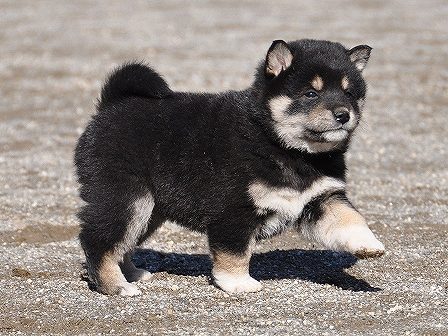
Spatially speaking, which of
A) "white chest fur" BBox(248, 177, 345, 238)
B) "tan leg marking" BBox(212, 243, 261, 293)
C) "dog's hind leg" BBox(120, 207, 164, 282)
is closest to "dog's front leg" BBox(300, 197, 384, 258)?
"white chest fur" BBox(248, 177, 345, 238)

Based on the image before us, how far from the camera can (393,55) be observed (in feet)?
75.1

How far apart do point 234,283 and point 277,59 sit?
1.86m

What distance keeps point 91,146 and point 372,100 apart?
11.2 meters

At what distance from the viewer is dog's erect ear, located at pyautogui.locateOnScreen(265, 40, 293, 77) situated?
7.52 m

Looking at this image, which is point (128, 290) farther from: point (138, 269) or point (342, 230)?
point (342, 230)

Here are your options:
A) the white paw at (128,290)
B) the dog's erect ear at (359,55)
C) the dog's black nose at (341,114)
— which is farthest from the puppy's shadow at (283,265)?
the dog's erect ear at (359,55)

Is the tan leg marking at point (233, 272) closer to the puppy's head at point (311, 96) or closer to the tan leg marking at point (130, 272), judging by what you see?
the tan leg marking at point (130, 272)

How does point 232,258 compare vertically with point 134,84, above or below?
below

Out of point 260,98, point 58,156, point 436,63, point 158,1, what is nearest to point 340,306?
point 260,98

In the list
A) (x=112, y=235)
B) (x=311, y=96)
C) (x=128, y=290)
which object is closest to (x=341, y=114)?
(x=311, y=96)

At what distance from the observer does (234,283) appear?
768 centimetres

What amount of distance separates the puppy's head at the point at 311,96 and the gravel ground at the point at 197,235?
53.0 inches

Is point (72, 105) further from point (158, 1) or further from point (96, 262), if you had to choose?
point (158, 1)

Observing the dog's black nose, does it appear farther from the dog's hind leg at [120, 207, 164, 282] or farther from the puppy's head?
the dog's hind leg at [120, 207, 164, 282]
